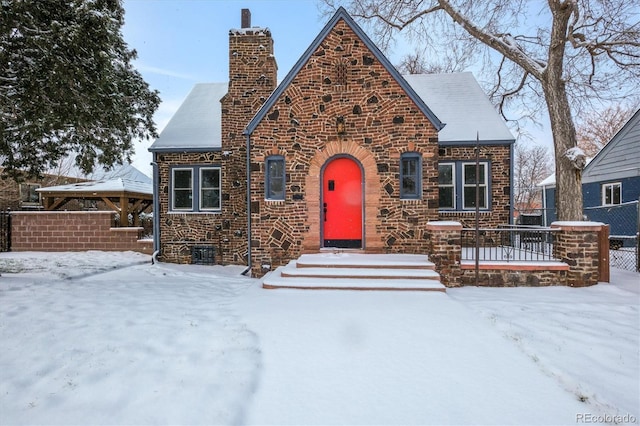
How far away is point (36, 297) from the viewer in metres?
6.17

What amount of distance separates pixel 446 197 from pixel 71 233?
14.4 m

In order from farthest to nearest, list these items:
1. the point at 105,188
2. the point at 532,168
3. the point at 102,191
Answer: the point at 532,168 → the point at 105,188 → the point at 102,191

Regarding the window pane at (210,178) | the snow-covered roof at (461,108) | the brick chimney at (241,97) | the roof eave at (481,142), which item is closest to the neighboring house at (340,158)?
the brick chimney at (241,97)

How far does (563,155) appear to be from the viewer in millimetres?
10211

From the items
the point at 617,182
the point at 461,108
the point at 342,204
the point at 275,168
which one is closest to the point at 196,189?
the point at 275,168

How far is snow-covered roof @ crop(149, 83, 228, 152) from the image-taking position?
37.7 feet

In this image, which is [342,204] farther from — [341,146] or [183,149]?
[183,149]

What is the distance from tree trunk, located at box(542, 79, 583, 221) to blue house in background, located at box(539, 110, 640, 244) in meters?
3.04

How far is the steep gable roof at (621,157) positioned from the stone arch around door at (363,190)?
12.8m

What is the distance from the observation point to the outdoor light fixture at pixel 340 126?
884cm

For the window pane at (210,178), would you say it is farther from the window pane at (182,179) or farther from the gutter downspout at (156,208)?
the gutter downspout at (156,208)

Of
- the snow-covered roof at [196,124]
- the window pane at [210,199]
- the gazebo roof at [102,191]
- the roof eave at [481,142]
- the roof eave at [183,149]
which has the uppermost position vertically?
the snow-covered roof at [196,124]

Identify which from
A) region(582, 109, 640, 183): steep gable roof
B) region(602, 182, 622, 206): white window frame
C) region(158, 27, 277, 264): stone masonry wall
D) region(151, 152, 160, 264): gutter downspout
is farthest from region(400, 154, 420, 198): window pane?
region(602, 182, 622, 206): white window frame

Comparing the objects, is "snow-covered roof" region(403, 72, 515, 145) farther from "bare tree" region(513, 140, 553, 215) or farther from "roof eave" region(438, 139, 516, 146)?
"bare tree" region(513, 140, 553, 215)
